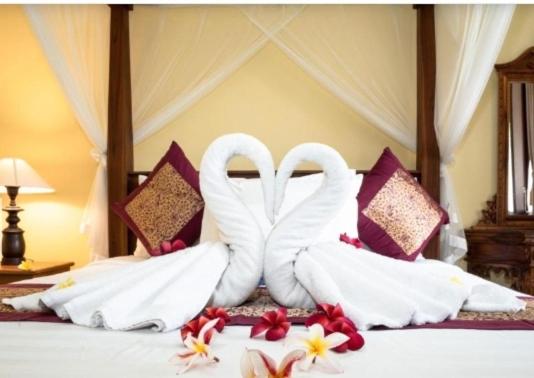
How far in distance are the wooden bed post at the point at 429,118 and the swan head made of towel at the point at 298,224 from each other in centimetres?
145

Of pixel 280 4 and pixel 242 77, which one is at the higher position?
pixel 280 4

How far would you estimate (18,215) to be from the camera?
3.55 metres

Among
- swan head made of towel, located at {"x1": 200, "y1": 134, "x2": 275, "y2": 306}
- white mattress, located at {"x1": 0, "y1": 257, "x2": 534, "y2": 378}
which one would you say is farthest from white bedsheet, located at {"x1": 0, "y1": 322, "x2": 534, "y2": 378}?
swan head made of towel, located at {"x1": 200, "y1": 134, "x2": 275, "y2": 306}

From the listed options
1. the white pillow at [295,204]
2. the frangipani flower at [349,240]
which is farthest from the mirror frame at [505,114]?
the frangipani flower at [349,240]

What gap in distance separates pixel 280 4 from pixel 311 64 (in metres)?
0.36

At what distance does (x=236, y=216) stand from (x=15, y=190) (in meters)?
2.02

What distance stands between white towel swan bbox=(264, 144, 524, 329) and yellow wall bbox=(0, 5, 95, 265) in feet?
7.00

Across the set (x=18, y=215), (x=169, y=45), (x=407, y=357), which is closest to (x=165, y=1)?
(x=169, y=45)

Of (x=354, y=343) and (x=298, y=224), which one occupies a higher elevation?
(x=298, y=224)

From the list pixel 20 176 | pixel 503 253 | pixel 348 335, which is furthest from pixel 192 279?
pixel 503 253

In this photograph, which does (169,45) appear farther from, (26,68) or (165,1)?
(26,68)

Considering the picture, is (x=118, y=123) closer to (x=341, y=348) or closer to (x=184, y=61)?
(x=184, y=61)

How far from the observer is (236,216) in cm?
168

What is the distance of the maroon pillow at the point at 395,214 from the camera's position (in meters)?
2.61
